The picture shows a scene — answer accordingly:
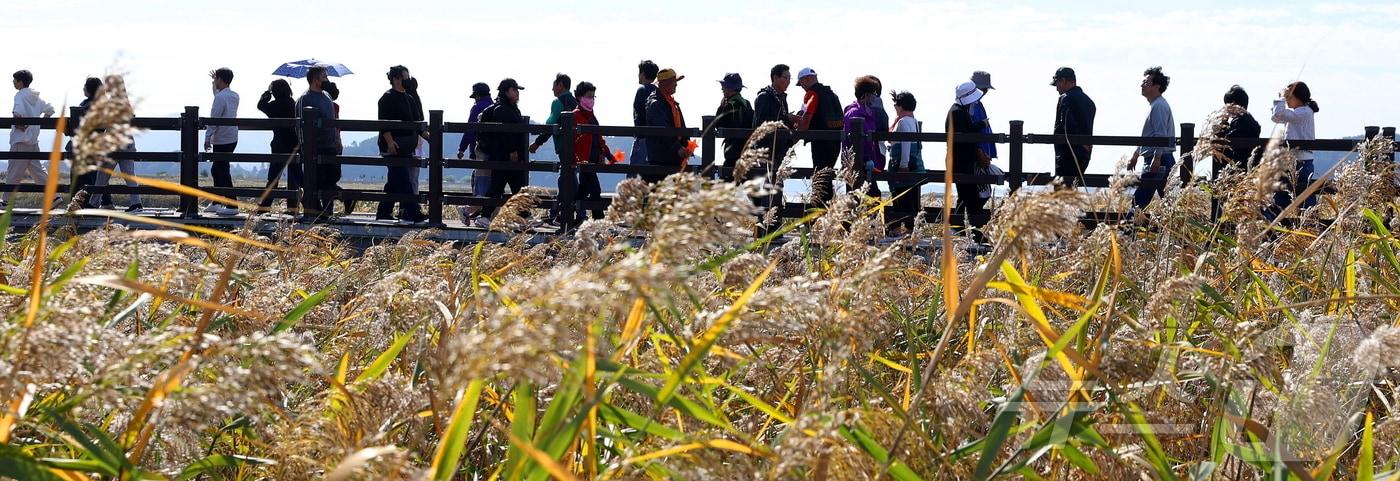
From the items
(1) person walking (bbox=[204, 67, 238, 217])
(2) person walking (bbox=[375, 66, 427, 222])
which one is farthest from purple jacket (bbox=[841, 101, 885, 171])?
(1) person walking (bbox=[204, 67, 238, 217])

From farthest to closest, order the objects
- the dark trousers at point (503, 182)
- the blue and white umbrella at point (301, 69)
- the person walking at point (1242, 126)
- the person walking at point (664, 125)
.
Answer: the blue and white umbrella at point (301, 69), the dark trousers at point (503, 182), the person walking at point (664, 125), the person walking at point (1242, 126)

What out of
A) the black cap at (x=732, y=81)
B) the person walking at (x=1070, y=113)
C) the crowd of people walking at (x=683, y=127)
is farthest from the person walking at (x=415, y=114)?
the person walking at (x=1070, y=113)

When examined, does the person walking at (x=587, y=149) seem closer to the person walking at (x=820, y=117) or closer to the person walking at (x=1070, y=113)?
the person walking at (x=820, y=117)

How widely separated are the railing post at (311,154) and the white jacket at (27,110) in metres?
3.30

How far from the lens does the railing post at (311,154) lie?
39.3 feet

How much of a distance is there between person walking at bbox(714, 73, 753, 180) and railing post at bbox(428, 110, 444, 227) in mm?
2484

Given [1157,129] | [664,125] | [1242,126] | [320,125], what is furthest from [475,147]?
[1242,126]

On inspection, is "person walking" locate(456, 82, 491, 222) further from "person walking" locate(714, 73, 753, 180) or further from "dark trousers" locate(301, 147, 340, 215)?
"person walking" locate(714, 73, 753, 180)

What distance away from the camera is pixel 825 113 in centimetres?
1041

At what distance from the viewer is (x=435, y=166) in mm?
11578

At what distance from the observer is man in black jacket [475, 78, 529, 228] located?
11516 millimetres

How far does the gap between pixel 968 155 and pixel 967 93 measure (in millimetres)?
562

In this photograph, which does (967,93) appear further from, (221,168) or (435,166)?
(221,168)

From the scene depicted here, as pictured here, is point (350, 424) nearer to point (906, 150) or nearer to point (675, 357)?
point (675, 357)
